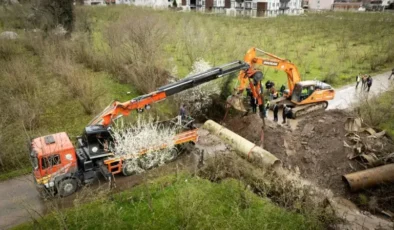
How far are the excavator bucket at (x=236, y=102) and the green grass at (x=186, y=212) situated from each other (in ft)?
23.9

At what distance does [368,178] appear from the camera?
13.4 meters

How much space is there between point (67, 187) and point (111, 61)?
16.6 metres

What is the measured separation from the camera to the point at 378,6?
86.8 metres

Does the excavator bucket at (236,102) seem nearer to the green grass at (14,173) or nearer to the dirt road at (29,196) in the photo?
the dirt road at (29,196)

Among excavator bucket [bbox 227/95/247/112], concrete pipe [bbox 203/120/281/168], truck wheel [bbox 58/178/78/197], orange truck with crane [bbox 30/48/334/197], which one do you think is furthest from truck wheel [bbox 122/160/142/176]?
excavator bucket [bbox 227/95/247/112]

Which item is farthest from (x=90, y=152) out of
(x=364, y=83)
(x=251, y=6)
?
(x=251, y=6)

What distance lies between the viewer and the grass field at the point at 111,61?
19422 millimetres

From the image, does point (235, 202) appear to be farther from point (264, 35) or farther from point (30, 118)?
point (264, 35)

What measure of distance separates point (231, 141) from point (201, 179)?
10.9 ft

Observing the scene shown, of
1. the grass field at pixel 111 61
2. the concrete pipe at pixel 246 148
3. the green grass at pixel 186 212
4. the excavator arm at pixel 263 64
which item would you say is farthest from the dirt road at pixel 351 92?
the green grass at pixel 186 212

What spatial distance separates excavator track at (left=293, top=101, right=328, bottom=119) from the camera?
2033 cm

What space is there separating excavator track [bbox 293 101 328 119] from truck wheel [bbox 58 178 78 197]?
13.4 meters

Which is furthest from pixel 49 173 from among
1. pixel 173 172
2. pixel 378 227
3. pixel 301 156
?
pixel 378 227

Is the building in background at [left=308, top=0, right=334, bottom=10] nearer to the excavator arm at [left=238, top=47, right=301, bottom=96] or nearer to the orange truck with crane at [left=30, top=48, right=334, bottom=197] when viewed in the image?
the excavator arm at [left=238, top=47, right=301, bottom=96]
